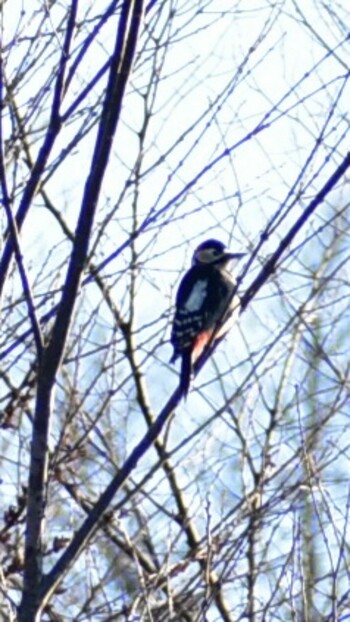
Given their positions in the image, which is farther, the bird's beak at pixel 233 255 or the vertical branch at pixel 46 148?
the bird's beak at pixel 233 255

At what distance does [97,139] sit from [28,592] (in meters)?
0.92

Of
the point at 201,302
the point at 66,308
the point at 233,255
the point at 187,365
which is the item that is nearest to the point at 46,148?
the point at 66,308

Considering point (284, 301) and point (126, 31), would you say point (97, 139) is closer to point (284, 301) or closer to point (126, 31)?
point (126, 31)

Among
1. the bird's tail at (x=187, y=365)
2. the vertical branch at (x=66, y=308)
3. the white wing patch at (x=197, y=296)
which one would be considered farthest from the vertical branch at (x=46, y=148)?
the white wing patch at (x=197, y=296)

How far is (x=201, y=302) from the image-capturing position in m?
6.68

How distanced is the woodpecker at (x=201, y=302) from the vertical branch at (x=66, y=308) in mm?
1914

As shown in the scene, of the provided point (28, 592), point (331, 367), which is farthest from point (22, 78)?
point (331, 367)

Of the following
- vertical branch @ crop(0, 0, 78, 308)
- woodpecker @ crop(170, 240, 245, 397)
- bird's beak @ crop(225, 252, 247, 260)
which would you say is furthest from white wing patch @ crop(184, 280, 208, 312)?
vertical branch @ crop(0, 0, 78, 308)

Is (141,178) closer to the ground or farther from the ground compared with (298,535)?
farther from the ground

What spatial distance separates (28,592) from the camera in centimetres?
347

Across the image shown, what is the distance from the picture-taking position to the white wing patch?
6.54 m

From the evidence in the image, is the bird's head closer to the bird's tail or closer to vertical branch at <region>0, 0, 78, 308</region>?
the bird's tail

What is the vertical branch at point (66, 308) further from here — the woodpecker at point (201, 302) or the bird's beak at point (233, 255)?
the bird's beak at point (233, 255)

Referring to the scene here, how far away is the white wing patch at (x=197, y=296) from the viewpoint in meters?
6.54
